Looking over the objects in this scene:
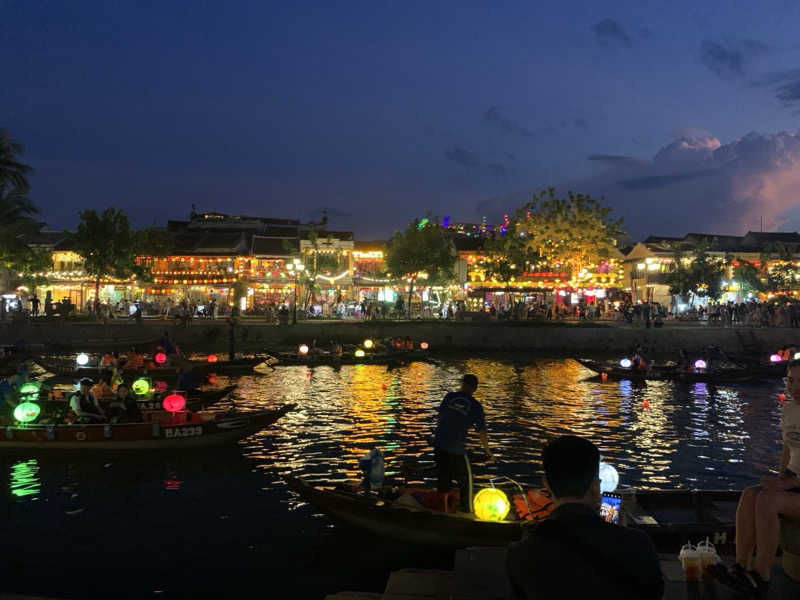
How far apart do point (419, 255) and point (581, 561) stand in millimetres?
52611

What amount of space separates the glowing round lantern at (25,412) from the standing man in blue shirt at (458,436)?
11.5 meters

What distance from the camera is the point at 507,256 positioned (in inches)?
2142

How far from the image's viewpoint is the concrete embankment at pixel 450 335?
140 ft

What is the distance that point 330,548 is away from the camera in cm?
998

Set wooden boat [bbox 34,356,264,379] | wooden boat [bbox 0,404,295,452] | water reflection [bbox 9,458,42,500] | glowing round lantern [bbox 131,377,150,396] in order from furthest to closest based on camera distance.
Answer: wooden boat [bbox 34,356,264,379] < glowing round lantern [bbox 131,377,150,396] < wooden boat [bbox 0,404,295,452] < water reflection [bbox 9,458,42,500]

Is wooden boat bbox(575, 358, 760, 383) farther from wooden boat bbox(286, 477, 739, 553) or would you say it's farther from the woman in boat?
the woman in boat

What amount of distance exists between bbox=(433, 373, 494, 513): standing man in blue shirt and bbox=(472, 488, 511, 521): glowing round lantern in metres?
0.33

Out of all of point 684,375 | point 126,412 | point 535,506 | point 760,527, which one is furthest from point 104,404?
point 684,375

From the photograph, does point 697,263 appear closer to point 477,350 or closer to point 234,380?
point 477,350

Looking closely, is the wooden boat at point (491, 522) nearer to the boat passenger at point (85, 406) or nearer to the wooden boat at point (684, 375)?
the boat passenger at point (85, 406)

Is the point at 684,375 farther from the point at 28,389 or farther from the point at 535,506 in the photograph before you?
the point at 28,389

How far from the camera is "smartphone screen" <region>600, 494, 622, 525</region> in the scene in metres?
7.82

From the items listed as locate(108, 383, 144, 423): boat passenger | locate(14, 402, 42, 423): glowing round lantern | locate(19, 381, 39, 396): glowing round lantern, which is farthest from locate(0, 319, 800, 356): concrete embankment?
locate(14, 402, 42, 423): glowing round lantern

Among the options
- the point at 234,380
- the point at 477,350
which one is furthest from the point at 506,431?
the point at 477,350
